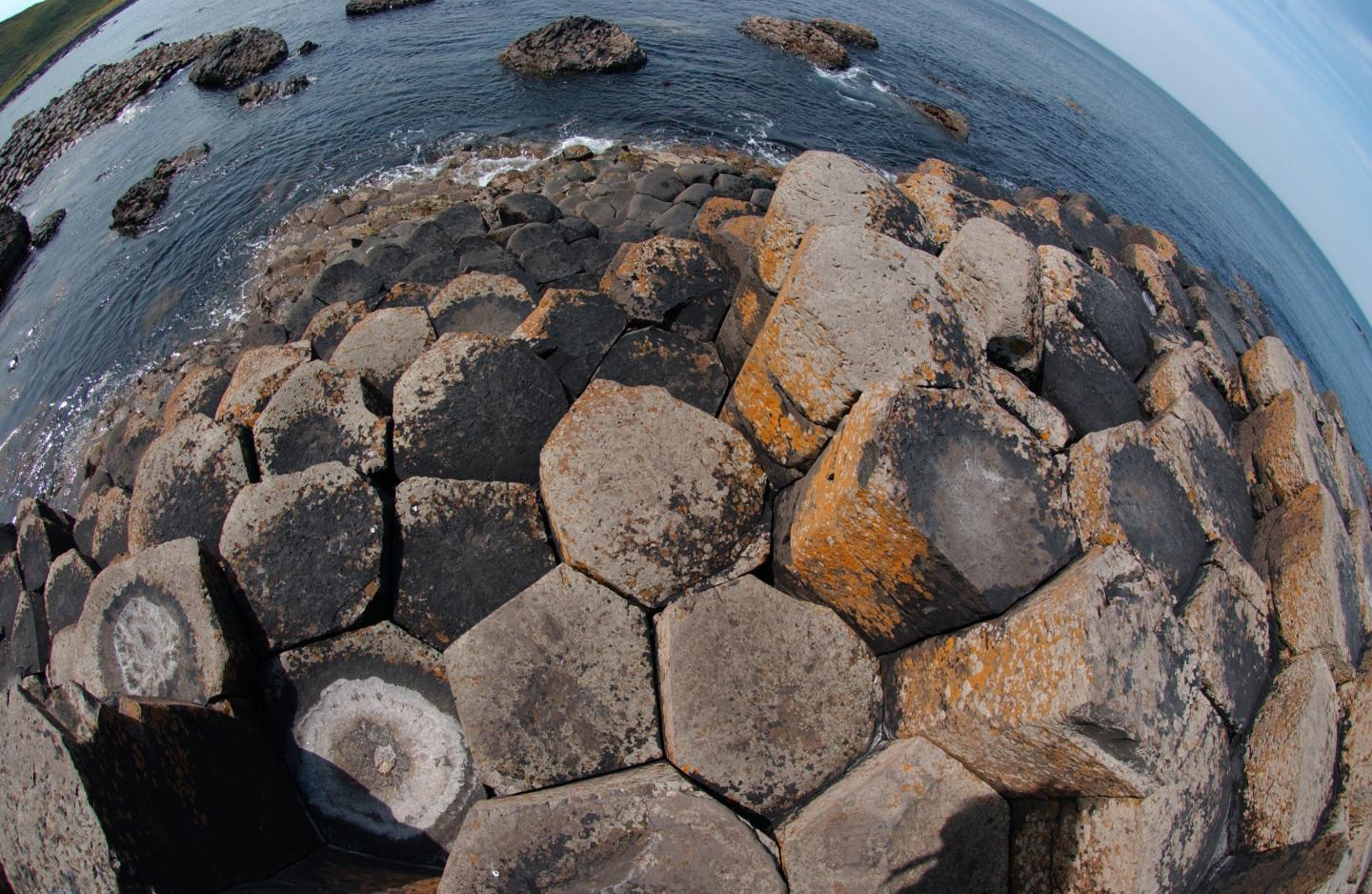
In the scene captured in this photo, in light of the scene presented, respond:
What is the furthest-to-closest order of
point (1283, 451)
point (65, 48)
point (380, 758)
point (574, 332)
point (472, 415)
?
point (65, 48)
point (574, 332)
point (1283, 451)
point (472, 415)
point (380, 758)

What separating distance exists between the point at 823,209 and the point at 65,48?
213 feet

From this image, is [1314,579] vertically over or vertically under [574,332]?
over

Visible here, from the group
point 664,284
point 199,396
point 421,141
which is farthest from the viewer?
point 421,141

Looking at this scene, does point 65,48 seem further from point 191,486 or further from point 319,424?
point 319,424

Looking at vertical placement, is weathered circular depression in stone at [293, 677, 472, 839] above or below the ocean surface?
above

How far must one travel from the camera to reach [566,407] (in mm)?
4629

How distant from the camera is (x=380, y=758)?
3.86 m

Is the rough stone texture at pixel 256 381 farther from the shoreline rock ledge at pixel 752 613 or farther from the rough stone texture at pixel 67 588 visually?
the rough stone texture at pixel 67 588

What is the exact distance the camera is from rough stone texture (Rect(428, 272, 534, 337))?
5664mm

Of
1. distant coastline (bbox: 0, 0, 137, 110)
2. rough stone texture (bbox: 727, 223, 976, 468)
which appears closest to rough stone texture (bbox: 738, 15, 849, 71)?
rough stone texture (bbox: 727, 223, 976, 468)

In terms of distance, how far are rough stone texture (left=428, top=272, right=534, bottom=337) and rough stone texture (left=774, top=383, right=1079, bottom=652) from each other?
3362mm

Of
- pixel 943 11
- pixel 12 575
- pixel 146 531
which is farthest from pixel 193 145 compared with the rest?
pixel 943 11

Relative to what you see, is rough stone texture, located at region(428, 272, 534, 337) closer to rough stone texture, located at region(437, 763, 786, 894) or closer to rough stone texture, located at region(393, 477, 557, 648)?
rough stone texture, located at region(393, 477, 557, 648)

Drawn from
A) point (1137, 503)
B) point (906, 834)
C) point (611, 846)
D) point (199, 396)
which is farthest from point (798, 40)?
point (611, 846)
